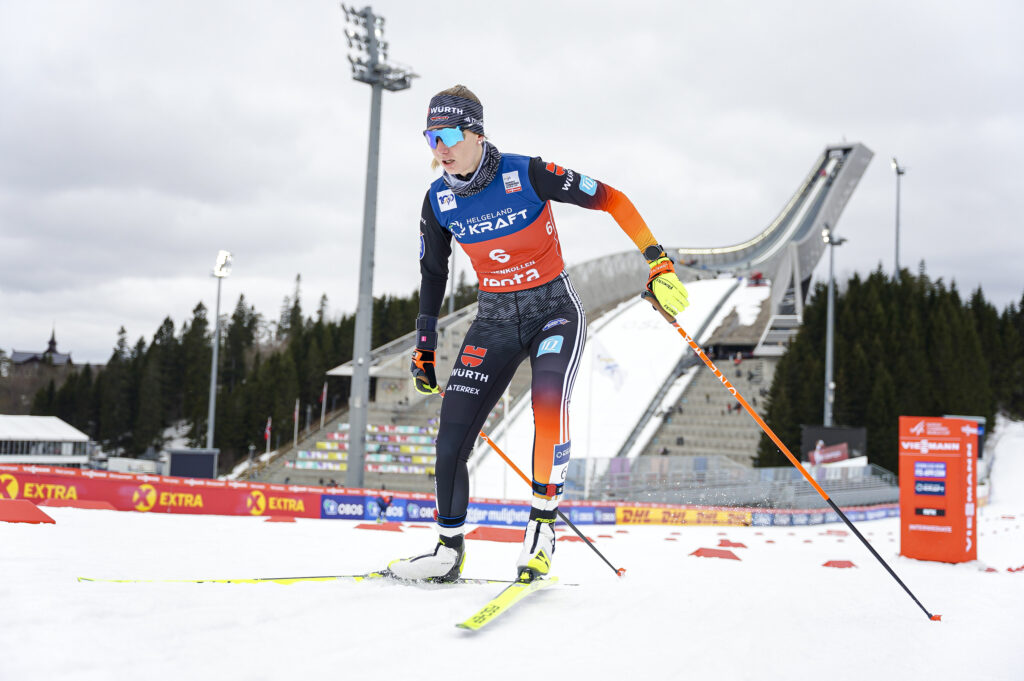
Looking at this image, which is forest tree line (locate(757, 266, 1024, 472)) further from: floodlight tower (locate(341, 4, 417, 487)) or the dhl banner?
floodlight tower (locate(341, 4, 417, 487))

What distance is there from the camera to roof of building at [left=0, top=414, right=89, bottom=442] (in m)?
23.4

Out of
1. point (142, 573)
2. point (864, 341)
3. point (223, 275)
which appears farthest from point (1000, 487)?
point (142, 573)

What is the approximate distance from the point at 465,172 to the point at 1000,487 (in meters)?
Result: 27.3

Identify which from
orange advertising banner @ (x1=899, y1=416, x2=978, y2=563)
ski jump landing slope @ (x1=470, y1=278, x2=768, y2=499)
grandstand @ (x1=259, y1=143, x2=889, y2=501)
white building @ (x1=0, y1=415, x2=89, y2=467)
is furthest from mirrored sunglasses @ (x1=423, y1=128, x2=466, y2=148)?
white building @ (x1=0, y1=415, x2=89, y2=467)

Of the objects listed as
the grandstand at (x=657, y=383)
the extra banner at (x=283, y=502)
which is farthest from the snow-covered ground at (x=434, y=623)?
the grandstand at (x=657, y=383)

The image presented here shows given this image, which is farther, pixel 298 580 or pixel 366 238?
pixel 366 238

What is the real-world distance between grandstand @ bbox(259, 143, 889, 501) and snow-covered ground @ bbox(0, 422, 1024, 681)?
43.3 ft

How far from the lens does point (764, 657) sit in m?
2.37

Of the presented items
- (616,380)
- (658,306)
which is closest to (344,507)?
(658,306)

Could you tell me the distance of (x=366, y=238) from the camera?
1680cm

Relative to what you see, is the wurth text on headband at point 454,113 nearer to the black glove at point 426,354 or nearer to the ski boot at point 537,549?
the black glove at point 426,354

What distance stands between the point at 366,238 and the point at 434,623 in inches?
593

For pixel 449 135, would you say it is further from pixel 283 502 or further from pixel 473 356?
pixel 283 502

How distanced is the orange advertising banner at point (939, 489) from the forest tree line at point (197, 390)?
1798 inches
